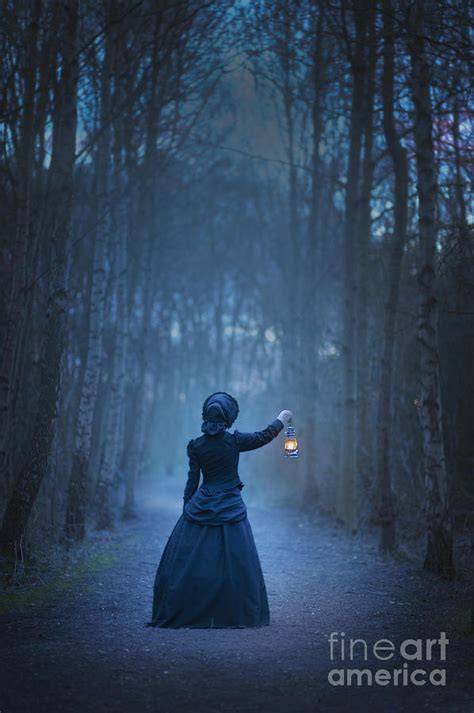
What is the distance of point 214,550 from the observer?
734cm

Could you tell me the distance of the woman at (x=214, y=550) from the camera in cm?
709

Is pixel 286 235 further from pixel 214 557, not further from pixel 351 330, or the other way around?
pixel 214 557

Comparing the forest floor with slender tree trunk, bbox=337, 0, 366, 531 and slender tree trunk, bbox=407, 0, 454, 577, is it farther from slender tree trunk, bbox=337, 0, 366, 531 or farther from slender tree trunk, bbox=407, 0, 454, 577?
slender tree trunk, bbox=337, 0, 366, 531

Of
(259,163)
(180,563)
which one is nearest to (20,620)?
(180,563)

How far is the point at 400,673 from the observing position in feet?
18.3

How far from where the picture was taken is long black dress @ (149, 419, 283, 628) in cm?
709

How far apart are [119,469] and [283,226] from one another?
35.4 ft

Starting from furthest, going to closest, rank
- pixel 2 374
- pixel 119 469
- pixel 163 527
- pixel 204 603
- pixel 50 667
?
pixel 119 469 < pixel 163 527 < pixel 2 374 < pixel 204 603 < pixel 50 667

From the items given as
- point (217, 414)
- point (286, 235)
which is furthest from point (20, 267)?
point (286, 235)

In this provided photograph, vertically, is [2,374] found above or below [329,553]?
above

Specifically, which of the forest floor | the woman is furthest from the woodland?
the woman

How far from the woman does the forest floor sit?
269mm

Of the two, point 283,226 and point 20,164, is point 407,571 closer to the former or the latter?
point 20,164

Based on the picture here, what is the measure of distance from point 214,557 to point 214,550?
8 centimetres
